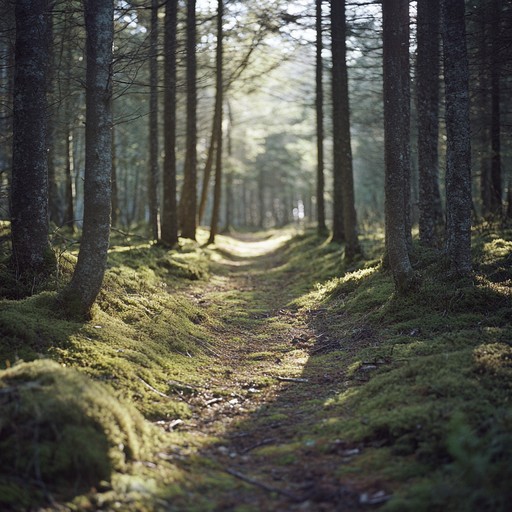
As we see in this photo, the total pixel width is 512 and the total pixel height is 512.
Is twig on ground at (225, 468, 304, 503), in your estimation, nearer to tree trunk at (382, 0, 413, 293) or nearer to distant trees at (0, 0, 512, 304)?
distant trees at (0, 0, 512, 304)

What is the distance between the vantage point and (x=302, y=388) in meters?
6.64

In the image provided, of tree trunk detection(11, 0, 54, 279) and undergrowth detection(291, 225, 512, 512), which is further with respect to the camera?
tree trunk detection(11, 0, 54, 279)

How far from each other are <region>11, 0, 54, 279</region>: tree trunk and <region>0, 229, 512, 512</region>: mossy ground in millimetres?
731

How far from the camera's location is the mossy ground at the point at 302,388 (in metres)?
3.78

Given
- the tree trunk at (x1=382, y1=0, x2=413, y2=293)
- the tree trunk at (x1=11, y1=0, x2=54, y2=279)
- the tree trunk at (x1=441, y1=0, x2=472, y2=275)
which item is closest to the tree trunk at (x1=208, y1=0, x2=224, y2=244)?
the tree trunk at (x1=382, y1=0, x2=413, y2=293)

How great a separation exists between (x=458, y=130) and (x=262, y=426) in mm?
6387

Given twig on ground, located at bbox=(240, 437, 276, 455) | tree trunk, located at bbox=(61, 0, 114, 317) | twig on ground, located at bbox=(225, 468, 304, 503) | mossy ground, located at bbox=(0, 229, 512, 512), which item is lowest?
twig on ground, located at bbox=(240, 437, 276, 455)

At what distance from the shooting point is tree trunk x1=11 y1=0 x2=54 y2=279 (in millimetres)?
7910

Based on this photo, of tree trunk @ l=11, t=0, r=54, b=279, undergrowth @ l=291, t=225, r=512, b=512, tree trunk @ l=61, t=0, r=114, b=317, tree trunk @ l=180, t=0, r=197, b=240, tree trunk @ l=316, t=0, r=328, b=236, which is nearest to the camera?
undergrowth @ l=291, t=225, r=512, b=512

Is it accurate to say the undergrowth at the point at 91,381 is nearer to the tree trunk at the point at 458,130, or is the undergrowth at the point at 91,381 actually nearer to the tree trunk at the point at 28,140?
the tree trunk at the point at 28,140

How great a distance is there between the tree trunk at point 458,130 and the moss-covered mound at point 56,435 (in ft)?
22.1

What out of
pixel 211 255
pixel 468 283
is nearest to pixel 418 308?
pixel 468 283

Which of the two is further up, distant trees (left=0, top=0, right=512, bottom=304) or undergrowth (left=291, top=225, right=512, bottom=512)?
distant trees (left=0, top=0, right=512, bottom=304)

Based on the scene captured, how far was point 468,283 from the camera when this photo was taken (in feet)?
28.4
